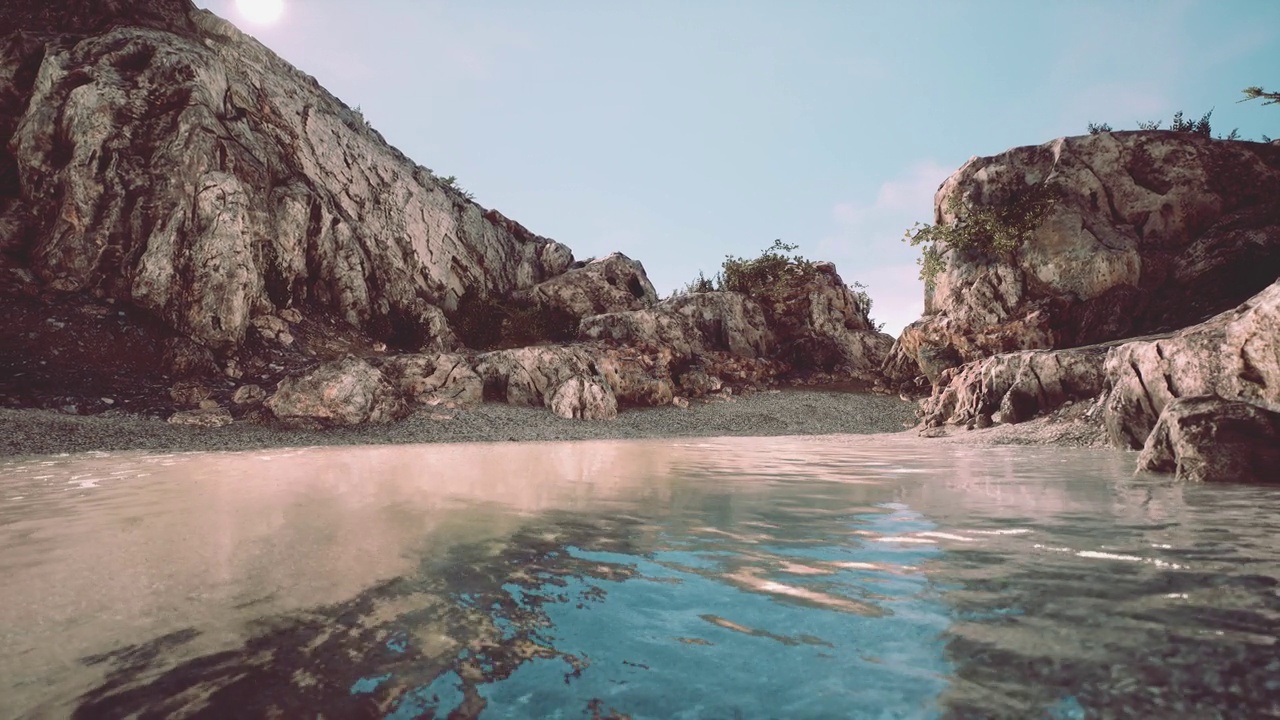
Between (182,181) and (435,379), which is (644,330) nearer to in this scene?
(435,379)

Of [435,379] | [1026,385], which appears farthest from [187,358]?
[1026,385]

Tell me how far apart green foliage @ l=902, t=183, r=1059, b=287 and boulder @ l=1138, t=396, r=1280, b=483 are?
48.0 ft

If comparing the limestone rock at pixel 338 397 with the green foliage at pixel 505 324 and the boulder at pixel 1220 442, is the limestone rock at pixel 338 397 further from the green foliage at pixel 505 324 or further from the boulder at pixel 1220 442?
the boulder at pixel 1220 442

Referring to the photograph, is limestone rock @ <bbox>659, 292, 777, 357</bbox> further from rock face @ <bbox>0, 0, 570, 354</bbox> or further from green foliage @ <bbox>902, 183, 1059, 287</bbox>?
rock face @ <bbox>0, 0, 570, 354</bbox>

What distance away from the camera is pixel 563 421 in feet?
51.5

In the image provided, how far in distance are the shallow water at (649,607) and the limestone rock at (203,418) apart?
26.1ft

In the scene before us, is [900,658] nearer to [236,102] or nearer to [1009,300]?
[1009,300]

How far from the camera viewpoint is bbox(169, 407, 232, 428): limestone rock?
11594mm

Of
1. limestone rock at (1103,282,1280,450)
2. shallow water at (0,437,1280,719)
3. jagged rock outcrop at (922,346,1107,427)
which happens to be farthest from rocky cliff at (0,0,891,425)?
limestone rock at (1103,282,1280,450)

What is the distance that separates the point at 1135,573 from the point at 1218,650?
0.87 metres

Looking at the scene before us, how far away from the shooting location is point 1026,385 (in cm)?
1178

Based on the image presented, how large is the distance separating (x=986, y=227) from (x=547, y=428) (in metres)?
15.4

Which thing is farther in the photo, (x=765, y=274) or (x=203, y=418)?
(x=765, y=274)

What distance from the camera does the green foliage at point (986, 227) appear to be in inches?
712
